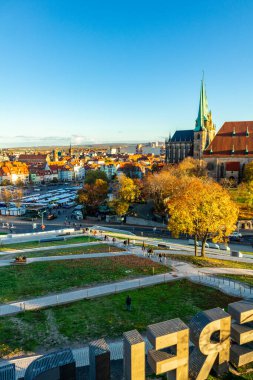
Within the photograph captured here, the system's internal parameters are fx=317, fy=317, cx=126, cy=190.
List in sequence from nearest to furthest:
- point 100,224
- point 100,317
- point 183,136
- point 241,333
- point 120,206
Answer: point 241,333, point 100,317, point 120,206, point 100,224, point 183,136

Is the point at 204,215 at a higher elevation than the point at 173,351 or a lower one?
higher

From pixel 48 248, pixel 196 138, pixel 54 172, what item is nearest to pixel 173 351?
pixel 48 248

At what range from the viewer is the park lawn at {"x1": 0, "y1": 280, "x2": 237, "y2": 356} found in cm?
1645

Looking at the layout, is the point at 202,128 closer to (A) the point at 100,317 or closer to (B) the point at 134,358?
(A) the point at 100,317

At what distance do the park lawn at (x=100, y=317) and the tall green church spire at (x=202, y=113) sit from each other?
3042 inches

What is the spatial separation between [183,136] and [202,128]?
64.4 feet

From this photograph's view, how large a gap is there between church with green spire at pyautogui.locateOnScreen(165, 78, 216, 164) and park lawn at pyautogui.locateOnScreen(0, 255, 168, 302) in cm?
6333

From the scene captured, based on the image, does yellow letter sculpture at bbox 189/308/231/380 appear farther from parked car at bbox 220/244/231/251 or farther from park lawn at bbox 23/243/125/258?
parked car at bbox 220/244/231/251

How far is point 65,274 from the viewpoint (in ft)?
88.5

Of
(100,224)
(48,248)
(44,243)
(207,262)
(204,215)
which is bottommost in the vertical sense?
(100,224)

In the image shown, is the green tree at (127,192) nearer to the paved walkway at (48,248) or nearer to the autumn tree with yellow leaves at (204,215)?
the paved walkway at (48,248)

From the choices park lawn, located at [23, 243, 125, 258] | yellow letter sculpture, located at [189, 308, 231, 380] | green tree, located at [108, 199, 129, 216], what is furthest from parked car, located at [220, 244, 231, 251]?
yellow letter sculpture, located at [189, 308, 231, 380]

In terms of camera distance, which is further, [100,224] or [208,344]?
[100,224]

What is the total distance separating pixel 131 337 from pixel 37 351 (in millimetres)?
6505
